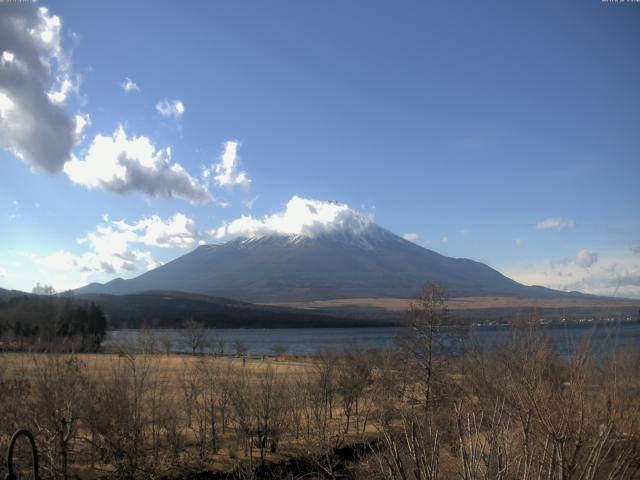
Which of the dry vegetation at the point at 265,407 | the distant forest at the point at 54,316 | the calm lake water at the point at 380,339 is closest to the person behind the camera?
the calm lake water at the point at 380,339

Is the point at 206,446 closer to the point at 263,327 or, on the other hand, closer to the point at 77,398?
the point at 77,398

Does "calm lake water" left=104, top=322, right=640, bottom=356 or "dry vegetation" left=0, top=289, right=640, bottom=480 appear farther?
"dry vegetation" left=0, top=289, right=640, bottom=480

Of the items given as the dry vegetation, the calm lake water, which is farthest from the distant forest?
the dry vegetation

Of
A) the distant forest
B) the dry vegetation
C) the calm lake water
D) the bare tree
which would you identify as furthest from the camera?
the bare tree

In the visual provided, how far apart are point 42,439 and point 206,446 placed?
8.57m

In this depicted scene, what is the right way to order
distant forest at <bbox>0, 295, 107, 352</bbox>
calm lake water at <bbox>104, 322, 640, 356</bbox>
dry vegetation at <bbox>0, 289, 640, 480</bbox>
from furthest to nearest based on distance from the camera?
distant forest at <bbox>0, 295, 107, 352</bbox>, dry vegetation at <bbox>0, 289, 640, 480</bbox>, calm lake water at <bbox>104, 322, 640, 356</bbox>

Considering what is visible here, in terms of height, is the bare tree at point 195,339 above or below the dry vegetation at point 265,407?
below

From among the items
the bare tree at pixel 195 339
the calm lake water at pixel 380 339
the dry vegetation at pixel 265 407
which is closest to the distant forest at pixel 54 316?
the calm lake water at pixel 380 339

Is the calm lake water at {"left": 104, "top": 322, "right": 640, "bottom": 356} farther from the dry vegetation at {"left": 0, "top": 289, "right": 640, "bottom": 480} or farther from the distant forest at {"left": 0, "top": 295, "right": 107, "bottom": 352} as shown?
the distant forest at {"left": 0, "top": 295, "right": 107, "bottom": 352}

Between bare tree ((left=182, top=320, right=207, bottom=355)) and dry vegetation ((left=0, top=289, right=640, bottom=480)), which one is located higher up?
dry vegetation ((left=0, top=289, right=640, bottom=480))

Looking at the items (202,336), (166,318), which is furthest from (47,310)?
(166,318)

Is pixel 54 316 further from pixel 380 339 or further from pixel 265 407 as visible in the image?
pixel 265 407

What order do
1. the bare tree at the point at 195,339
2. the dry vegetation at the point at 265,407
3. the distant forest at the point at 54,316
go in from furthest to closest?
the bare tree at the point at 195,339
the distant forest at the point at 54,316
the dry vegetation at the point at 265,407

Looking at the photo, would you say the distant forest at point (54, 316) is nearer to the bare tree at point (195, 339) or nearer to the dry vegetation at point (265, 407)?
the bare tree at point (195, 339)
